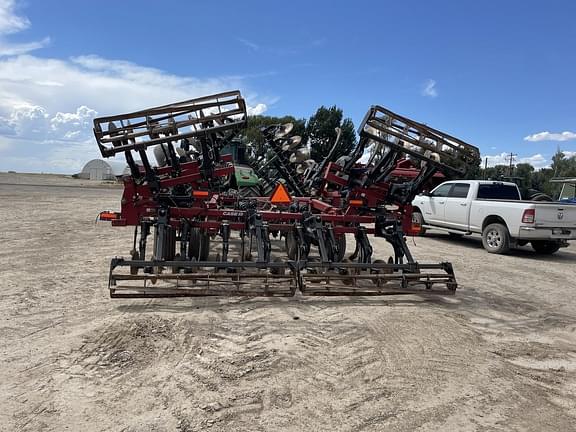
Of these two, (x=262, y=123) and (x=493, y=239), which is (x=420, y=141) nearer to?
(x=493, y=239)

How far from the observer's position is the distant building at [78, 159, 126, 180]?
7774 centimetres

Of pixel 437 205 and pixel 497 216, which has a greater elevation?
pixel 437 205

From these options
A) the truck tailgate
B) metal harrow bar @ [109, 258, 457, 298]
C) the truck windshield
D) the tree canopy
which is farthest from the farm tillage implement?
the tree canopy

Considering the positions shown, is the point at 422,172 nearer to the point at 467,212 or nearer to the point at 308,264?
the point at 308,264

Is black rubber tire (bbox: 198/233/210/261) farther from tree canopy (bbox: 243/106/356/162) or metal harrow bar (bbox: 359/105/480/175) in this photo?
tree canopy (bbox: 243/106/356/162)

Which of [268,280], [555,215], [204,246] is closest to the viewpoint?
[268,280]

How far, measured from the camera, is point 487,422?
331cm

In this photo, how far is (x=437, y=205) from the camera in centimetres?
1434

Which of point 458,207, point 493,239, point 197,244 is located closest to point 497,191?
point 458,207

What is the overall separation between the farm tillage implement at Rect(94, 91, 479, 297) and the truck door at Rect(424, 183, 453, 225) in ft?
20.0

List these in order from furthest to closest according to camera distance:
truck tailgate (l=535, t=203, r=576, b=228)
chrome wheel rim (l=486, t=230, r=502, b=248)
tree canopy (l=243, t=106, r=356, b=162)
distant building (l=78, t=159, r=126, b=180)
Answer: distant building (l=78, t=159, r=126, b=180) → tree canopy (l=243, t=106, r=356, b=162) → chrome wheel rim (l=486, t=230, r=502, b=248) → truck tailgate (l=535, t=203, r=576, b=228)

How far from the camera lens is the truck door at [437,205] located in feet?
46.4

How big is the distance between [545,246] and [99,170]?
258 feet

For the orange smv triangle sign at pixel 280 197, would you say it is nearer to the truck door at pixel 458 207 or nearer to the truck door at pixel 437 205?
the truck door at pixel 458 207
